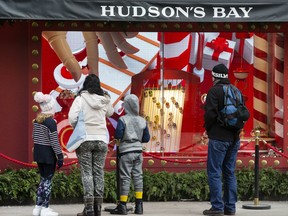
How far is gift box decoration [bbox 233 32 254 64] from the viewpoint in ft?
45.1

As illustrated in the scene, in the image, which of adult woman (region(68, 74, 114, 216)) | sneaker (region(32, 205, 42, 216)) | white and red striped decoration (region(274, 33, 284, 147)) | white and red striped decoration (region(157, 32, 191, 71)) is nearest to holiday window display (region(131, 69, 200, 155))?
white and red striped decoration (region(157, 32, 191, 71))

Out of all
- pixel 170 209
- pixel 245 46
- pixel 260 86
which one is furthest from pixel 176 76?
pixel 170 209

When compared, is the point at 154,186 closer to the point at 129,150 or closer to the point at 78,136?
the point at 129,150

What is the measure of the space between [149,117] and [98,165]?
269 cm

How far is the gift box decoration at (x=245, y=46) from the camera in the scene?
13742 millimetres

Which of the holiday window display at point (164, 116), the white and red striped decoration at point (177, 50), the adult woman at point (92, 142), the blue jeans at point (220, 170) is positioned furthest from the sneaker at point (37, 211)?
the white and red striped decoration at point (177, 50)

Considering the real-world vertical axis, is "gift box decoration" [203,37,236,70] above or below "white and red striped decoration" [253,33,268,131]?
above

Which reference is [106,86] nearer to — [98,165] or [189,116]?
[189,116]

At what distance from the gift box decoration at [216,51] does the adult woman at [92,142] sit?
9.96 feet

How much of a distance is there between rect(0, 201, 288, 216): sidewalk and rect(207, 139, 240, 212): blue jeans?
386 mm

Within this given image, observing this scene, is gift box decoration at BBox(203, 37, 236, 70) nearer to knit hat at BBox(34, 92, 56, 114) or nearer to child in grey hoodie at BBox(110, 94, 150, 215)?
child in grey hoodie at BBox(110, 94, 150, 215)

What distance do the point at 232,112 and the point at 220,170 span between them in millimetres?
→ 805

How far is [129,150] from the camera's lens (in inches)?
459

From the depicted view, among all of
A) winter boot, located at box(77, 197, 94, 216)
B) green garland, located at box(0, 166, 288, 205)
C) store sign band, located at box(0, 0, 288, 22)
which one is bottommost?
winter boot, located at box(77, 197, 94, 216)
